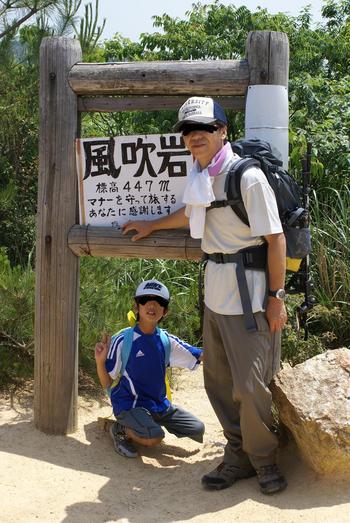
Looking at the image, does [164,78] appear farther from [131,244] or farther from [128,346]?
[128,346]

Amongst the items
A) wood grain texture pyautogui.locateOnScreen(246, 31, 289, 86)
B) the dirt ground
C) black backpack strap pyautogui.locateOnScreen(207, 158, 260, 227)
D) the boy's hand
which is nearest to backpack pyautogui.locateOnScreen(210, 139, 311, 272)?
black backpack strap pyautogui.locateOnScreen(207, 158, 260, 227)

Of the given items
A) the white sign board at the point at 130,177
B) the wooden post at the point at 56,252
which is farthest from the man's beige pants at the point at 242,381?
the wooden post at the point at 56,252

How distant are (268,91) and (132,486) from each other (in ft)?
6.95

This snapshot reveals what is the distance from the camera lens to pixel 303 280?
157 inches

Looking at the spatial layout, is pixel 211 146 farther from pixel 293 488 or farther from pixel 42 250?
pixel 293 488

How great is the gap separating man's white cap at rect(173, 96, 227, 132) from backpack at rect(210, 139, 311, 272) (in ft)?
0.68

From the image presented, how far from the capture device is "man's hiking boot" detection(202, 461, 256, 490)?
3.66 meters

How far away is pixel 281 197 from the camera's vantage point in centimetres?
350

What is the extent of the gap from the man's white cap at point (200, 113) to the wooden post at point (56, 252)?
1032mm

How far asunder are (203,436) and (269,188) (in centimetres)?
184

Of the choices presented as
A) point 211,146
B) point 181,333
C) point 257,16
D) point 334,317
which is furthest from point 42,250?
point 257,16

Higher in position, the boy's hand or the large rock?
the boy's hand

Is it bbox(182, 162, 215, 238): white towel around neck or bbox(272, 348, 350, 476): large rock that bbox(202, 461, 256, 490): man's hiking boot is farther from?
bbox(182, 162, 215, 238): white towel around neck

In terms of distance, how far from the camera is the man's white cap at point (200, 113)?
11.0ft
